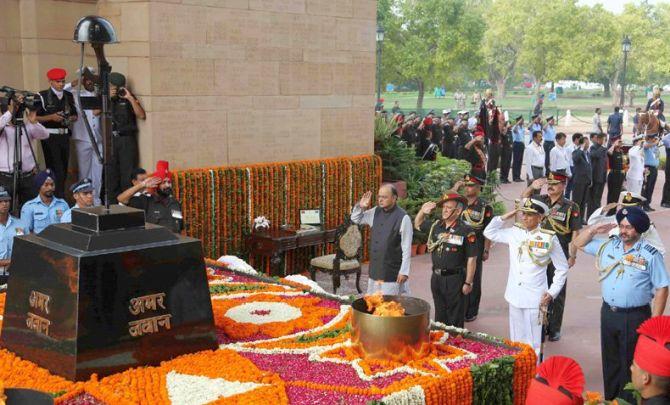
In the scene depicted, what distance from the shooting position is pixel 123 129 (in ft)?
34.5

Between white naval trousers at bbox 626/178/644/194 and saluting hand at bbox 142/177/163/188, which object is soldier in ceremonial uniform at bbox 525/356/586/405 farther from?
white naval trousers at bbox 626/178/644/194

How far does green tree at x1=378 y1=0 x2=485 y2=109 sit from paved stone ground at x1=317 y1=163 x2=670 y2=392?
108 ft

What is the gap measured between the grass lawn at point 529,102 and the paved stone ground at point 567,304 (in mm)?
30839

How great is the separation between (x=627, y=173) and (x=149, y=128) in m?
11.8

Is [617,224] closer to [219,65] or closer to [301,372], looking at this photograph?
[301,372]

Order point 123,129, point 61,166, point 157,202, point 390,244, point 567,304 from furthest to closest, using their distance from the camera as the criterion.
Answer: point 567,304, point 61,166, point 123,129, point 157,202, point 390,244

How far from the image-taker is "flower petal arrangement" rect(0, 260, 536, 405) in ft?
15.2

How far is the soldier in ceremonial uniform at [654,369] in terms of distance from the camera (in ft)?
14.1

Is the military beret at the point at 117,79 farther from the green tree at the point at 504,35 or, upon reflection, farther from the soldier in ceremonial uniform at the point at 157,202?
the green tree at the point at 504,35

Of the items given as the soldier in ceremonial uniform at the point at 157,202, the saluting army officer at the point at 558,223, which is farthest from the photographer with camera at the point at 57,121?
the saluting army officer at the point at 558,223

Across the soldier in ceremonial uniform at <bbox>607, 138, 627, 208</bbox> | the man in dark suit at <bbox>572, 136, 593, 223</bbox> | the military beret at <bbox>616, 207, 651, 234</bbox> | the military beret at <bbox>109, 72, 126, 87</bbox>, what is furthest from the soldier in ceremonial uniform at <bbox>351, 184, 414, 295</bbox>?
the soldier in ceremonial uniform at <bbox>607, 138, 627, 208</bbox>

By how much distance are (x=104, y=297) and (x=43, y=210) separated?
4456 mm

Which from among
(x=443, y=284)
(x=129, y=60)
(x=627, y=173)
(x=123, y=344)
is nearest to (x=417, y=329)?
(x=123, y=344)

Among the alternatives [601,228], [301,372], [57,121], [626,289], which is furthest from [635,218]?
[57,121]
